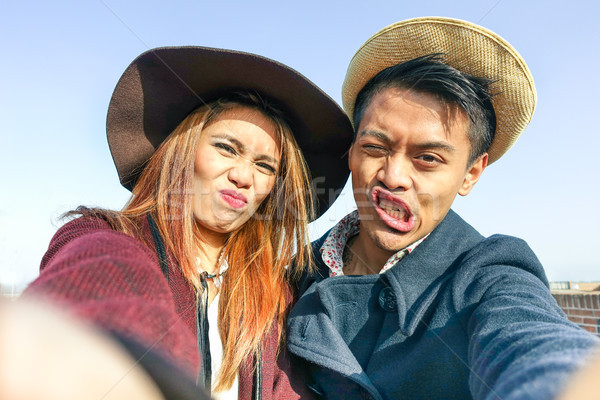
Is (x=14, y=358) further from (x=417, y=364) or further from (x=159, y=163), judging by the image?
(x=159, y=163)

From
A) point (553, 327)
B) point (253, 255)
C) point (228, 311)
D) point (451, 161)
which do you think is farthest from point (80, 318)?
point (451, 161)

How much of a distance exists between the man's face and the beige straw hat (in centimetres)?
21

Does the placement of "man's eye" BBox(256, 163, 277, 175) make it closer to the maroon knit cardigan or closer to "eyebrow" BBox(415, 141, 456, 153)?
"eyebrow" BBox(415, 141, 456, 153)

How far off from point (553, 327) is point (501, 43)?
1337mm

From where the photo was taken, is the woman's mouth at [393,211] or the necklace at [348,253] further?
the necklace at [348,253]

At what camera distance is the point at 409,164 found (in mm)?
1997

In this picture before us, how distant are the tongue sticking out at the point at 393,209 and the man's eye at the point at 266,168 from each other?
0.61m

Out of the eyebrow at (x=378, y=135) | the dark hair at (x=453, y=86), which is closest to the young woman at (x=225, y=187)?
the eyebrow at (x=378, y=135)

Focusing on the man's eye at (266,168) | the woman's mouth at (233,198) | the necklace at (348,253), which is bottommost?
the necklace at (348,253)

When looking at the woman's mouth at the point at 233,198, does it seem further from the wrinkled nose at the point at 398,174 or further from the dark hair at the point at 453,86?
the dark hair at the point at 453,86

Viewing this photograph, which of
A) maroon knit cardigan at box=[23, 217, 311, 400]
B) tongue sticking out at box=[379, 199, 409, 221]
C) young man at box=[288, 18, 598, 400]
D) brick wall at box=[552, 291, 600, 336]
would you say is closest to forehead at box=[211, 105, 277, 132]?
young man at box=[288, 18, 598, 400]

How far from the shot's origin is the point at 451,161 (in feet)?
6.63

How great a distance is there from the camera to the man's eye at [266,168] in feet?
7.42

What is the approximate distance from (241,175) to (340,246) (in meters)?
0.69
